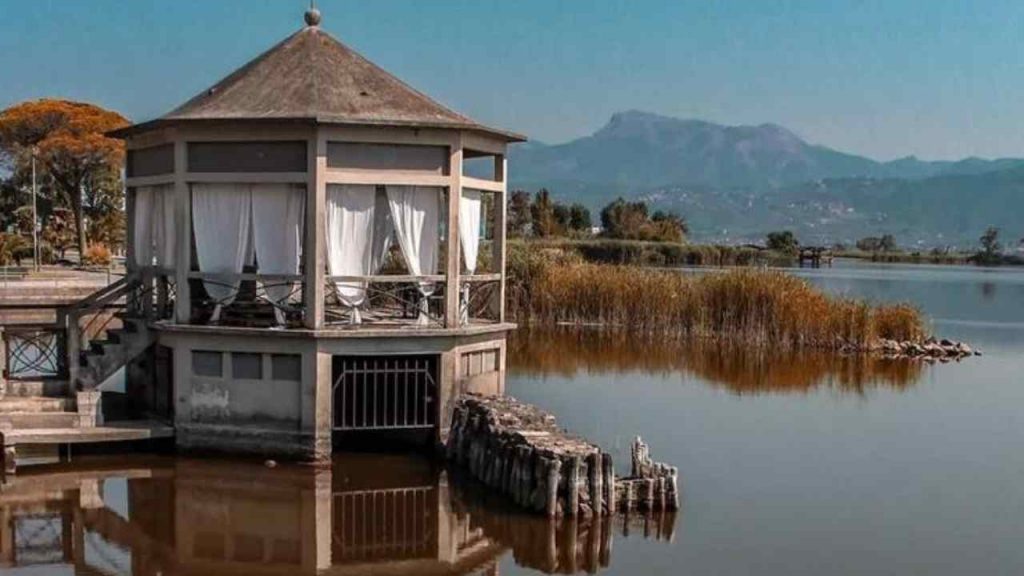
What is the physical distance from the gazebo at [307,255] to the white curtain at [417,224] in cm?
2

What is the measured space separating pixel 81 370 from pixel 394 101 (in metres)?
6.30

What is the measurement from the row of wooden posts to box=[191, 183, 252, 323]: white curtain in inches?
170

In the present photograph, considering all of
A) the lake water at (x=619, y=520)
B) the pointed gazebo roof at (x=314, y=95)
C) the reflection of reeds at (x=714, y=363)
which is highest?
the pointed gazebo roof at (x=314, y=95)

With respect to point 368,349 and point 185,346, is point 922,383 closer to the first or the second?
point 368,349

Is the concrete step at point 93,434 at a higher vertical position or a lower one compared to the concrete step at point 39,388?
lower

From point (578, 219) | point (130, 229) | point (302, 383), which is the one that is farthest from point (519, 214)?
point (302, 383)

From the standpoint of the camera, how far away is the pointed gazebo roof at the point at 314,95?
16750 millimetres

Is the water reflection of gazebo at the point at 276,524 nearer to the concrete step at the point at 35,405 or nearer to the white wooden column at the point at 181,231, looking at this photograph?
the concrete step at the point at 35,405

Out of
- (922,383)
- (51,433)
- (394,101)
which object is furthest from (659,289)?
(51,433)

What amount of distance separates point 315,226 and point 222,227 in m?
1.72

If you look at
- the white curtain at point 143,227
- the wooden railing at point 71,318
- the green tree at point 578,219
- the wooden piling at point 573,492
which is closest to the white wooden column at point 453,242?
the wooden piling at point 573,492

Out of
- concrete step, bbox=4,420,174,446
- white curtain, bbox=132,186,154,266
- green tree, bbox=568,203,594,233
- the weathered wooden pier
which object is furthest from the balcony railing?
the weathered wooden pier

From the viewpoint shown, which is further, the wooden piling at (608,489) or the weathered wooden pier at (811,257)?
the weathered wooden pier at (811,257)

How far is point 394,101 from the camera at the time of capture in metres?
17.6
